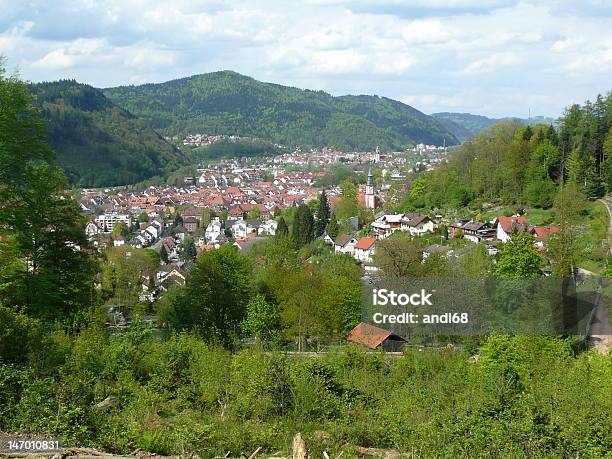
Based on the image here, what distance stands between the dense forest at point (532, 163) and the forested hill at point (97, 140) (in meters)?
58.7

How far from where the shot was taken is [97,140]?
10644cm

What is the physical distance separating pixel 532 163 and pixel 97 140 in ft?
272

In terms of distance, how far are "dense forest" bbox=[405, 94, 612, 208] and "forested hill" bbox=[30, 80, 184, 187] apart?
58.7 metres

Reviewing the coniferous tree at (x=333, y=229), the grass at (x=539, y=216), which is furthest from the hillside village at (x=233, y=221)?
the grass at (x=539, y=216)

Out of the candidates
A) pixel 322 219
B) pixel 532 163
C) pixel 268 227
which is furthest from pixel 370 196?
pixel 532 163

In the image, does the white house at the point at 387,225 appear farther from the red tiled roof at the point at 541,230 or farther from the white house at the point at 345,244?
the red tiled roof at the point at 541,230

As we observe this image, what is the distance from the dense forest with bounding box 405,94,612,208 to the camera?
123 feet

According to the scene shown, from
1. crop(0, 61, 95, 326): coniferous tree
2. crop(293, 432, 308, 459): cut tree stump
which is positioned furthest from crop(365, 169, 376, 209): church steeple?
crop(293, 432, 308, 459): cut tree stump

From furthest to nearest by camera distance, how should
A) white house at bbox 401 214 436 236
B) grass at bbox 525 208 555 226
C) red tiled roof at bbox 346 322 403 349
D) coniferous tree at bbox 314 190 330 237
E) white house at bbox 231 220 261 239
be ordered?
white house at bbox 231 220 261 239
coniferous tree at bbox 314 190 330 237
white house at bbox 401 214 436 236
grass at bbox 525 208 555 226
red tiled roof at bbox 346 322 403 349

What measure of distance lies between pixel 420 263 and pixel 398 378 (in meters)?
11.7

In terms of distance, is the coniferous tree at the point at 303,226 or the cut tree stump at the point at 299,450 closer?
the cut tree stump at the point at 299,450

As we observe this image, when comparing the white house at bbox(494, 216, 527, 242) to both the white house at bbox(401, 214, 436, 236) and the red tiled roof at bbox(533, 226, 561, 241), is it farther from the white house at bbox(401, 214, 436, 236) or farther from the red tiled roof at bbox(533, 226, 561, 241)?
the white house at bbox(401, 214, 436, 236)

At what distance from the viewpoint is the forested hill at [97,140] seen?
3910 inches

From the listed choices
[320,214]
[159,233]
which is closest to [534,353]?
[320,214]
